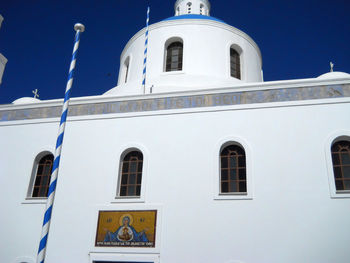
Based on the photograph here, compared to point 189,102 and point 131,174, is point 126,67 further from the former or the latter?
point 131,174

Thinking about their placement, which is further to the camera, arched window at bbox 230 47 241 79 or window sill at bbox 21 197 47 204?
arched window at bbox 230 47 241 79

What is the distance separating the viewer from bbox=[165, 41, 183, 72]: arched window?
11211 millimetres

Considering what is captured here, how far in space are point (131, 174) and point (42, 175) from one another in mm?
2419

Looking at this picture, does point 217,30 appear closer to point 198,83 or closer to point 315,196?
point 198,83

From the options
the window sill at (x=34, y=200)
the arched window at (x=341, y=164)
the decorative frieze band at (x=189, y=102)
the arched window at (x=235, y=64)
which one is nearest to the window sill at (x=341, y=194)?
the arched window at (x=341, y=164)

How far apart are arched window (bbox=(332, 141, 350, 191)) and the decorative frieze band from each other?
1.14 metres

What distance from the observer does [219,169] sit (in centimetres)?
789

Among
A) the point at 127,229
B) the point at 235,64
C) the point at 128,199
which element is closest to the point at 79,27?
the point at 128,199

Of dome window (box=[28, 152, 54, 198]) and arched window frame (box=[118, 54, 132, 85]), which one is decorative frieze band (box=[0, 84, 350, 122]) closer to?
dome window (box=[28, 152, 54, 198])

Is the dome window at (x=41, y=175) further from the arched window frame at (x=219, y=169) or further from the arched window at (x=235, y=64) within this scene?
the arched window at (x=235, y=64)

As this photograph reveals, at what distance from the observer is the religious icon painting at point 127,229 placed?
757cm

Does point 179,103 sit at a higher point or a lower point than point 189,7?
lower

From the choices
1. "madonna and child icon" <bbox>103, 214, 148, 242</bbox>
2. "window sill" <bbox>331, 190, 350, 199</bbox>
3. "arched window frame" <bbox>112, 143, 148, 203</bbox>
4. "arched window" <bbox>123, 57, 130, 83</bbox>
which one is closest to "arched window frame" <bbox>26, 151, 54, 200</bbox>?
"arched window frame" <bbox>112, 143, 148, 203</bbox>

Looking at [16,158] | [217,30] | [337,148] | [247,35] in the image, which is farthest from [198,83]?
[16,158]
